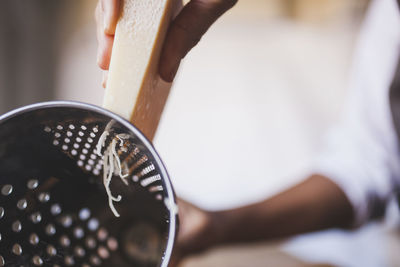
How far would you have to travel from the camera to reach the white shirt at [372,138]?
1.88 feet

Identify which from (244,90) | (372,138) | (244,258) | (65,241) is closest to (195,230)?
(244,258)

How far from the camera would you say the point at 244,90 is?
1.09 m

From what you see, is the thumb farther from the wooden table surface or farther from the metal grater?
the wooden table surface

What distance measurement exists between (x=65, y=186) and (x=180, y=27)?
12cm

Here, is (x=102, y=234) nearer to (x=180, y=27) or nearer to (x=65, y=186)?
(x=65, y=186)

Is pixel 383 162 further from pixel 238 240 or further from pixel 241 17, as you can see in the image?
pixel 241 17

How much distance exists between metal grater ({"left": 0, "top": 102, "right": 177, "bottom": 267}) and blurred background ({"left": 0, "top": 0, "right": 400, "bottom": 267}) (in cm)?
77

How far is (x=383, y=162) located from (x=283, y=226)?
20 centimetres

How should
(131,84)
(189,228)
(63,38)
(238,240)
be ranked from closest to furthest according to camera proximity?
(131,84)
(189,228)
(238,240)
(63,38)

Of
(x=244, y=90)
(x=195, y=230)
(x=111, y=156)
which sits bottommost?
(x=244, y=90)

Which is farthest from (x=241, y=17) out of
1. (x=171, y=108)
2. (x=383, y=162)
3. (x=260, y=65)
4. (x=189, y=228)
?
(x=189, y=228)

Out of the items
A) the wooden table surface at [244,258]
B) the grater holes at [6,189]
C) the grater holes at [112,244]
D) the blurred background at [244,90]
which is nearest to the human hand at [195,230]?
the wooden table surface at [244,258]

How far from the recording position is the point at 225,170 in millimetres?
1047

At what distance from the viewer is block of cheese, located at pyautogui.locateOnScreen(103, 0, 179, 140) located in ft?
0.53
